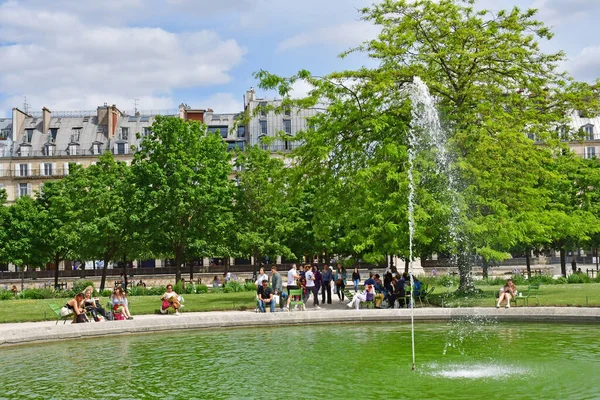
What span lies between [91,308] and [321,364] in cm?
989

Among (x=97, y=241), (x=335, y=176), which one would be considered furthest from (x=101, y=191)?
(x=335, y=176)

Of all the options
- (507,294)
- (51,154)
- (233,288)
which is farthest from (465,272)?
(51,154)

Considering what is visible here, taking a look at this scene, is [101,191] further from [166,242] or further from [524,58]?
[524,58]

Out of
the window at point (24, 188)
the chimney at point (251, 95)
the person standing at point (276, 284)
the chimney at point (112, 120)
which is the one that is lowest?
the person standing at point (276, 284)

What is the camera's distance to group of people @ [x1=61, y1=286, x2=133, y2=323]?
2131cm

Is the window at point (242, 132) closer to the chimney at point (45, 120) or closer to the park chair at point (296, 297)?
the chimney at point (45, 120)

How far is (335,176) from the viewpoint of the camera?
29.0 meters

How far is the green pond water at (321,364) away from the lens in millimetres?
12766

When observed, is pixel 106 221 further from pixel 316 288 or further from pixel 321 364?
pixel 321 364

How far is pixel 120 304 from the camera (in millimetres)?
23000

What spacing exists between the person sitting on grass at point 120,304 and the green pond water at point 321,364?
2.69m

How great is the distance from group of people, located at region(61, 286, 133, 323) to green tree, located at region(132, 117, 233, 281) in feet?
63.2

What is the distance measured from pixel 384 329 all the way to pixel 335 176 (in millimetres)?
9779

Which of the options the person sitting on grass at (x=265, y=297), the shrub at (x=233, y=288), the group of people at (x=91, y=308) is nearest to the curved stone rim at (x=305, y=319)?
the group of people at (x=91, y=308)
